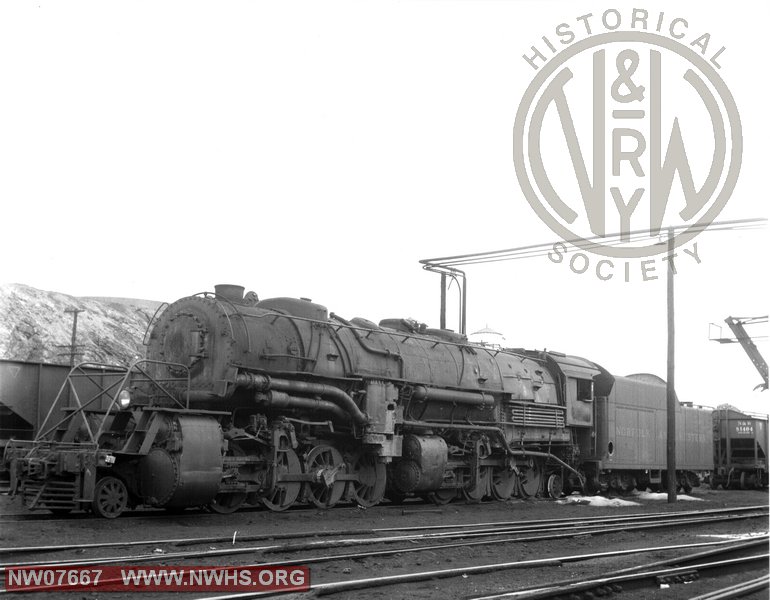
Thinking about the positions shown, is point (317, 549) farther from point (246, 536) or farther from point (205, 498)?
point (205, 498)

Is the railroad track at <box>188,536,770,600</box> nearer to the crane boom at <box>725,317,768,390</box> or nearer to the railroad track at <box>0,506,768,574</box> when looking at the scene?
the railroad track at <box>0,506,768,574</box>

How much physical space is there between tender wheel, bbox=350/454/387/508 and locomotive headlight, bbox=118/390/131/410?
16.8 ft

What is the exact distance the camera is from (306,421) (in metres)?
16.9

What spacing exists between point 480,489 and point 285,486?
631cm

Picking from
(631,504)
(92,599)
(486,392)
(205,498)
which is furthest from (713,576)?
(631,504)

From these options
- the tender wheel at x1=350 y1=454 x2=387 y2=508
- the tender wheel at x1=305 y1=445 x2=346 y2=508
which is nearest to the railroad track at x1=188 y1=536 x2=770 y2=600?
the tender wheel at x1=305 y1=445 x2=346 y2=508

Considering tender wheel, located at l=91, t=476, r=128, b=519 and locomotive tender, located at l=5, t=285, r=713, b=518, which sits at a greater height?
locomotive tender, located at l=5, t=285, r=713, b=518

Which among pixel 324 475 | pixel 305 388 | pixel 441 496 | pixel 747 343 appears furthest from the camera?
pixel 747 343

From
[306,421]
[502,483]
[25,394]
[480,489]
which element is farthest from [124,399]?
[502,483]

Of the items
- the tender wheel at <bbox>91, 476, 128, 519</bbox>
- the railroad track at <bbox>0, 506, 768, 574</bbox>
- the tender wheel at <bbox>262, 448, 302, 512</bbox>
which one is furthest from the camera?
the tender wheel at <bbox>262, 448, 302, 512</bbox>

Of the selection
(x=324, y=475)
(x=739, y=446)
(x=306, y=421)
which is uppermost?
(x=306, y=421)

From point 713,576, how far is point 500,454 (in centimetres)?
1187

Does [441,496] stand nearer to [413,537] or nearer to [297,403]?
[297,403]

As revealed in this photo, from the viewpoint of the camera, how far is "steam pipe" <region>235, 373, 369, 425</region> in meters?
15.5
